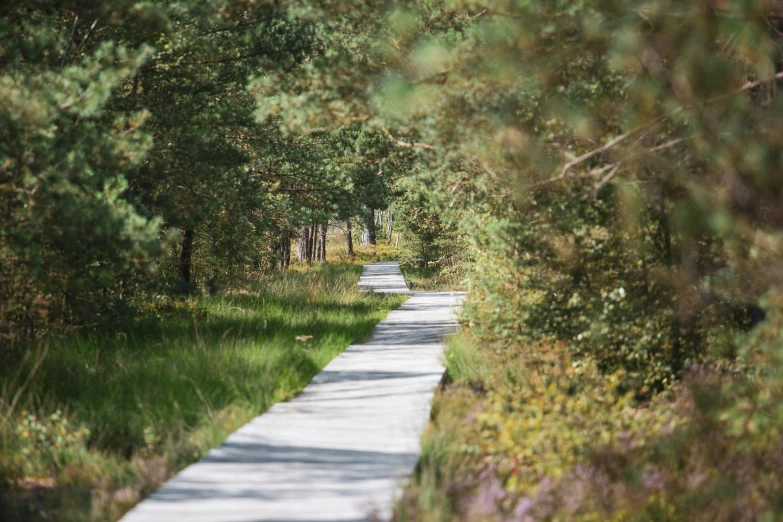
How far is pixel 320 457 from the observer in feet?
19.4

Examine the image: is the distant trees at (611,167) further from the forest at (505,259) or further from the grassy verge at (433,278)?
the grassy verge at (433,278)

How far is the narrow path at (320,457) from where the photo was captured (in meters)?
4.77

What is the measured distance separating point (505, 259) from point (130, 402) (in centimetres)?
433

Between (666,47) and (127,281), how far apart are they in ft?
25.4

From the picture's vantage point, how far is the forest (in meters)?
5.46

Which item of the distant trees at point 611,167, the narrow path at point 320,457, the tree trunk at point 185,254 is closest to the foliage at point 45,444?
the narrow path at point 320,457

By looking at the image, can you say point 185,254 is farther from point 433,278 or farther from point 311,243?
point 311,243

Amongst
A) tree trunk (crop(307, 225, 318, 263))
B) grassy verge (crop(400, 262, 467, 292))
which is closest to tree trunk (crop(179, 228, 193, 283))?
grassy verge (crop(400, 262, 467, 292))

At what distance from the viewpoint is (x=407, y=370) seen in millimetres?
9391

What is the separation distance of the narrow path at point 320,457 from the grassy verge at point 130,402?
1.24ft

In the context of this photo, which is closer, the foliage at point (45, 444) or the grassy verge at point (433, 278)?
the foliage at point (45, 444)

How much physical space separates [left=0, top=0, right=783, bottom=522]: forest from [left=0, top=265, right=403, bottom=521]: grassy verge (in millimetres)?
34

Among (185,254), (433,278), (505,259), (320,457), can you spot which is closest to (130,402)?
(320,457)

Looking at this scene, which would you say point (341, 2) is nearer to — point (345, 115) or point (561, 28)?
point (345, 115)
